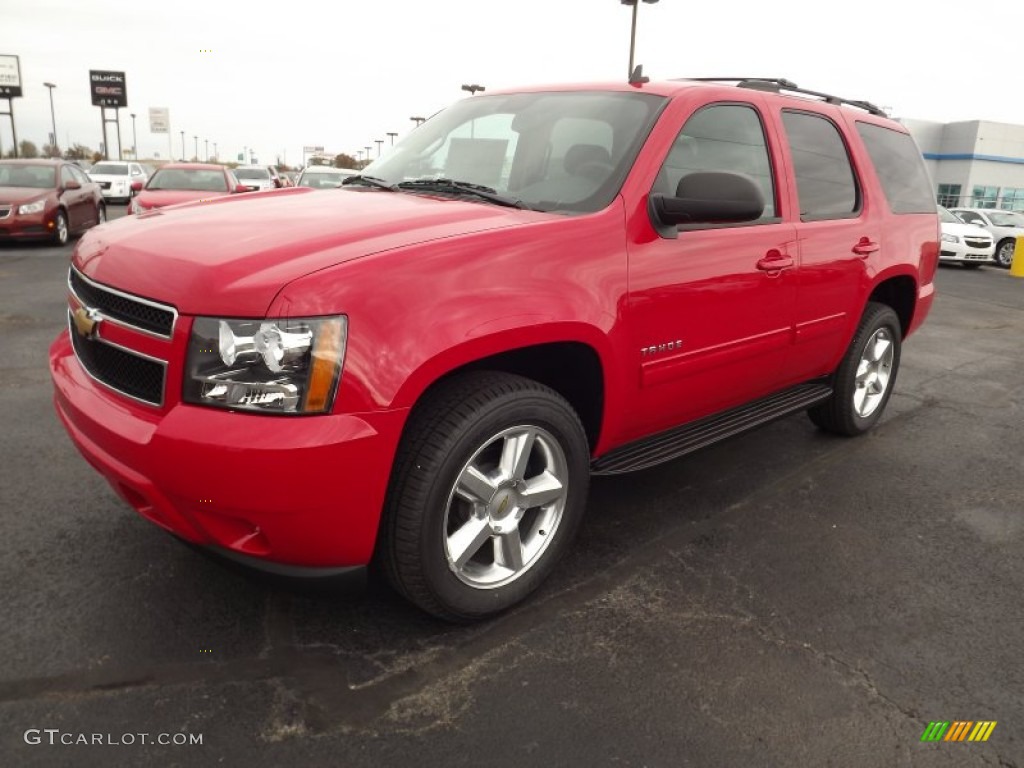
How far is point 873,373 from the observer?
4.82m

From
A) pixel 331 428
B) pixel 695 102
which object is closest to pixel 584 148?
pixel 695 102

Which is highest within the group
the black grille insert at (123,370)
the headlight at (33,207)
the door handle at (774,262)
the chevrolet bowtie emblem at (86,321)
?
the door handle at (774,262)

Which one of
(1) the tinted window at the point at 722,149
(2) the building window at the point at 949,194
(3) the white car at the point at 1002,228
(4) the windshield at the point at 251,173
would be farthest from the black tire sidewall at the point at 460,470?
(2) the building window at the point at 949,194

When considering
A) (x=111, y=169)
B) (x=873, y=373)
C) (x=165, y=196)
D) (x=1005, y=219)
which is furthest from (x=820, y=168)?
(x=111, y=169)

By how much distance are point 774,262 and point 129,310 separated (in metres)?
2.62

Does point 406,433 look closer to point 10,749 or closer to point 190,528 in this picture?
point 190,528

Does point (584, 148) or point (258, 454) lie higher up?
point (584, 148)

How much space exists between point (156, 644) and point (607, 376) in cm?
176

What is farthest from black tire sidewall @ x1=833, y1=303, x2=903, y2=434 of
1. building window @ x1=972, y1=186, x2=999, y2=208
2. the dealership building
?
building window @ x1=972, y1=186, x2=999, y2=208

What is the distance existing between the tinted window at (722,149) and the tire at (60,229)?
13.5 m

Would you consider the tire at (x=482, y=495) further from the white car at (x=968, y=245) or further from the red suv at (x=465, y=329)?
the white car at (x=968, y=245)

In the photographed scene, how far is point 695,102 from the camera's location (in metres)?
3.26

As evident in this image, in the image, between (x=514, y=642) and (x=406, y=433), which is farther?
(x=514, y=642)

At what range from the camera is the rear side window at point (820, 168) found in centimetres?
379
